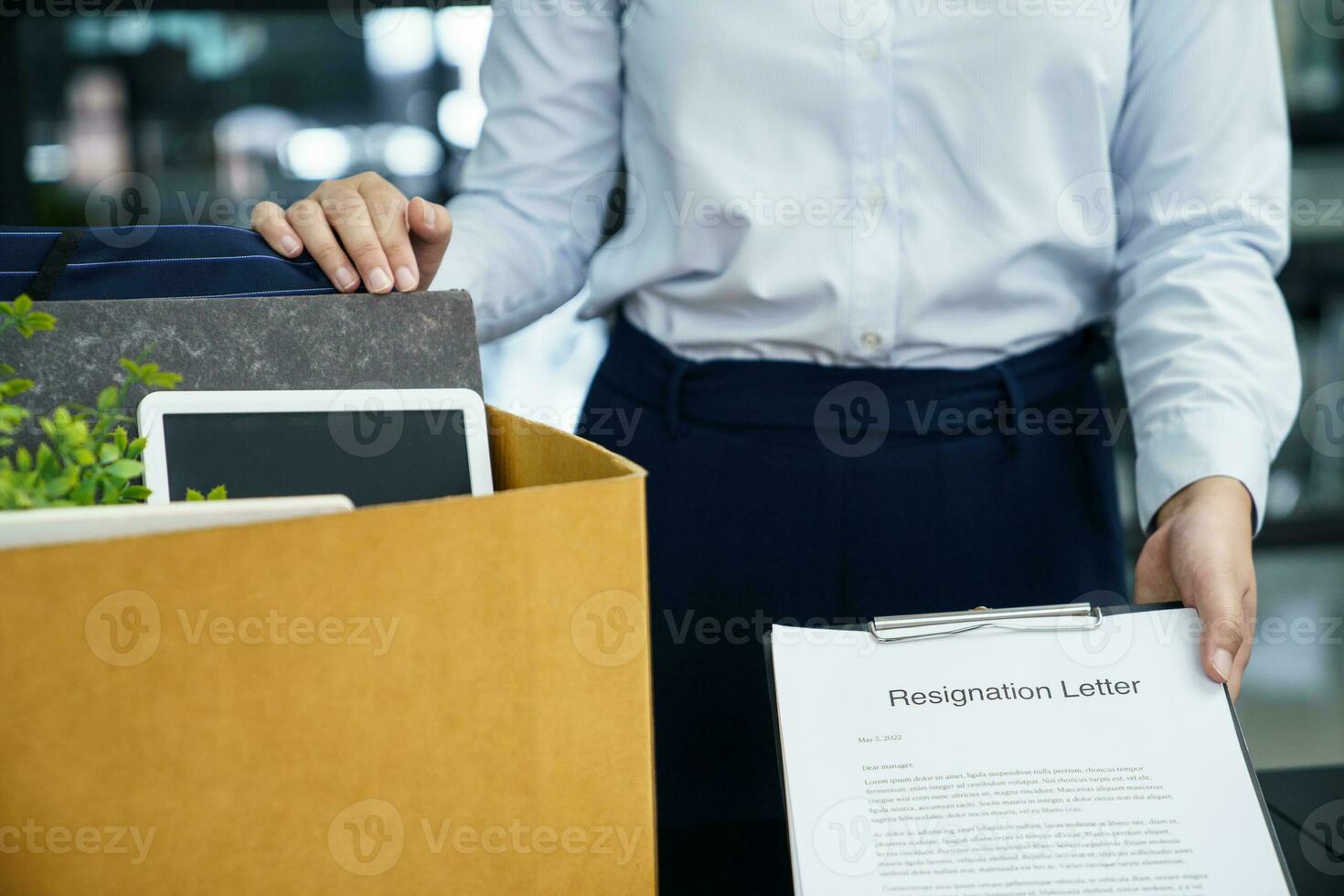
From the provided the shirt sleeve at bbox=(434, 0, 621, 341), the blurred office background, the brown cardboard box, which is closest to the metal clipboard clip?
the brown cardboard box

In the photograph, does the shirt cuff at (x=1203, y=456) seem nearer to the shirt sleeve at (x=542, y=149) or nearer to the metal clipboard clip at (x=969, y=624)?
the metal clipboard clip at (x=969, y=624)

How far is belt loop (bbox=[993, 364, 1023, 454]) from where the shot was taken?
0.98 metres

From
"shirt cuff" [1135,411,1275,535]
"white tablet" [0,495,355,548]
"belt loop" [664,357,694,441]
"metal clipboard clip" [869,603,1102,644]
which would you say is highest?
"white tablet" [0,495,355,548]

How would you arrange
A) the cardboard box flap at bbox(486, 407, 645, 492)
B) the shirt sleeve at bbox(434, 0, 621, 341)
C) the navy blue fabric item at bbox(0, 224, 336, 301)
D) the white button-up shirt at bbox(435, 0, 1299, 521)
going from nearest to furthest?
the cardboard box flap at bbox(486, 407, 645, 492)
the navy blue fabric item at bbox(0, 224, 336, 301)
the white button-up shirt at bbox(435, 0, 1299, 521)
the shirt sleeve at bbox(434, 0, 621, 341)

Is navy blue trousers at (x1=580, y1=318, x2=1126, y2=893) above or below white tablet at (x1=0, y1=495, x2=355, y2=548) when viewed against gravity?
below

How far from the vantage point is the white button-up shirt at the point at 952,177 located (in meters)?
0.94

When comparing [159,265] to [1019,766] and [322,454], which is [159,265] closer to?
[322,454]

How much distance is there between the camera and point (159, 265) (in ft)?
2.25

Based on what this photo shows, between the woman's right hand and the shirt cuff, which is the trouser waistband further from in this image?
Answer: the woman's right hand

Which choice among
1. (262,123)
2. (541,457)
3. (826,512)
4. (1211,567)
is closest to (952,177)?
(826,512)

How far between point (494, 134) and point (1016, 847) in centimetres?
86

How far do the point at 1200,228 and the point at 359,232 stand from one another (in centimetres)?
71

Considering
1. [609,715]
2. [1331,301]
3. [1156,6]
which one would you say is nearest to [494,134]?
[1156,6]

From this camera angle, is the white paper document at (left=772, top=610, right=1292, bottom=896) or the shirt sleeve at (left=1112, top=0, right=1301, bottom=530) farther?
the shirt sleeve at (left=1112, top=0, right=1301, bottom=530)
